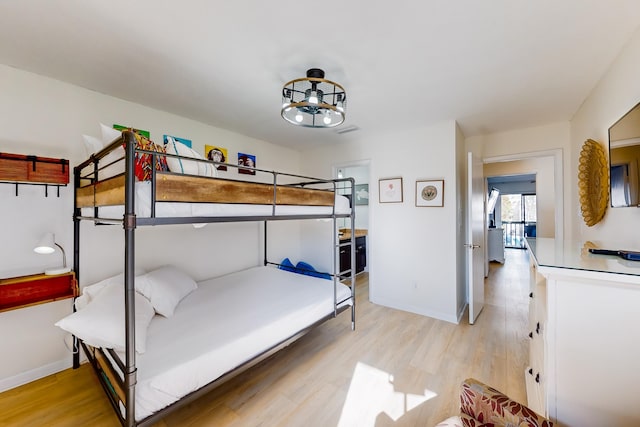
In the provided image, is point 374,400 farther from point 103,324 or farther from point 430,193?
point 430,193

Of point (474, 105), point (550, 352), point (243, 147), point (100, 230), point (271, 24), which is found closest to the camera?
point (550, 352)

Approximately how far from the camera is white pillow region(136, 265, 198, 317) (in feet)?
6.79

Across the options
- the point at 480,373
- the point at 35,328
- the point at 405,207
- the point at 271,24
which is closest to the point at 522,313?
the point at 480,373

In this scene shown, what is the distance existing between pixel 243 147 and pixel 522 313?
448 centimetres

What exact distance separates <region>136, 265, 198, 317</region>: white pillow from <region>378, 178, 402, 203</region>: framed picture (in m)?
2.73

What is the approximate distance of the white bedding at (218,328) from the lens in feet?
4.54

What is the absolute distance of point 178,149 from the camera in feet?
5.90

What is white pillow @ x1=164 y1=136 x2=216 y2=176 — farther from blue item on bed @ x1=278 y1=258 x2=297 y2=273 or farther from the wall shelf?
blue item on bed @ x1=278 y1=258 x2=297 y2=273

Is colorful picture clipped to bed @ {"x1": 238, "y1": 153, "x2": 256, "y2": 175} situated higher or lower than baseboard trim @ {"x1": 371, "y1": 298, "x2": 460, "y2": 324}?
higher

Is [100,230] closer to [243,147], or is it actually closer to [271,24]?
[243,147]

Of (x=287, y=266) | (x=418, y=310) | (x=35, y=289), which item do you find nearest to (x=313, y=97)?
(x=287, y=266)

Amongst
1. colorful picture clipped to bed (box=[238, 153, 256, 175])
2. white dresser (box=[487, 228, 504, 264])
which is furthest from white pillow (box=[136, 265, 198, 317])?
white dresser (box=[487, 228, 504, 264])

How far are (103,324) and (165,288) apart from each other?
2.69 ft

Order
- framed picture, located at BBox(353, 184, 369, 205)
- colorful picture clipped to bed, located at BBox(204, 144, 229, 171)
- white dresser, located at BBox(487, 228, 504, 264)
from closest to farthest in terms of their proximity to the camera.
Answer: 1. colorful picture clipped to bed, located at BBox(204, 144, 229, 171)
2. framed picture, located at BBox(353, 184, 369, 205)
3. white dresser, located at BBox(487, 228, 504, 264)
